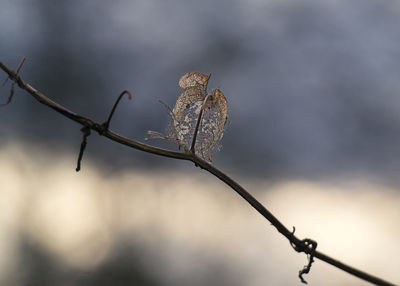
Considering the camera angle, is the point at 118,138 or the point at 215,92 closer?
the point at 118,138

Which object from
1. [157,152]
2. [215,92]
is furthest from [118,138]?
[215,92]

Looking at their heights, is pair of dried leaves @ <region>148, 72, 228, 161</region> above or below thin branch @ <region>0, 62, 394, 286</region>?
above

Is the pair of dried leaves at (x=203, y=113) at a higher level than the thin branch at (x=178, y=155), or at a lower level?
higher

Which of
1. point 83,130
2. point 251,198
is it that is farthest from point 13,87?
point 251,198

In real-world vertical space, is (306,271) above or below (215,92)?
Result: below

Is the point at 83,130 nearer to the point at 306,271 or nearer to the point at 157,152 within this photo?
the point at 157,152

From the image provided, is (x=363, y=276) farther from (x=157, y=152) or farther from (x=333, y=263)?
(x=157, y=152)
